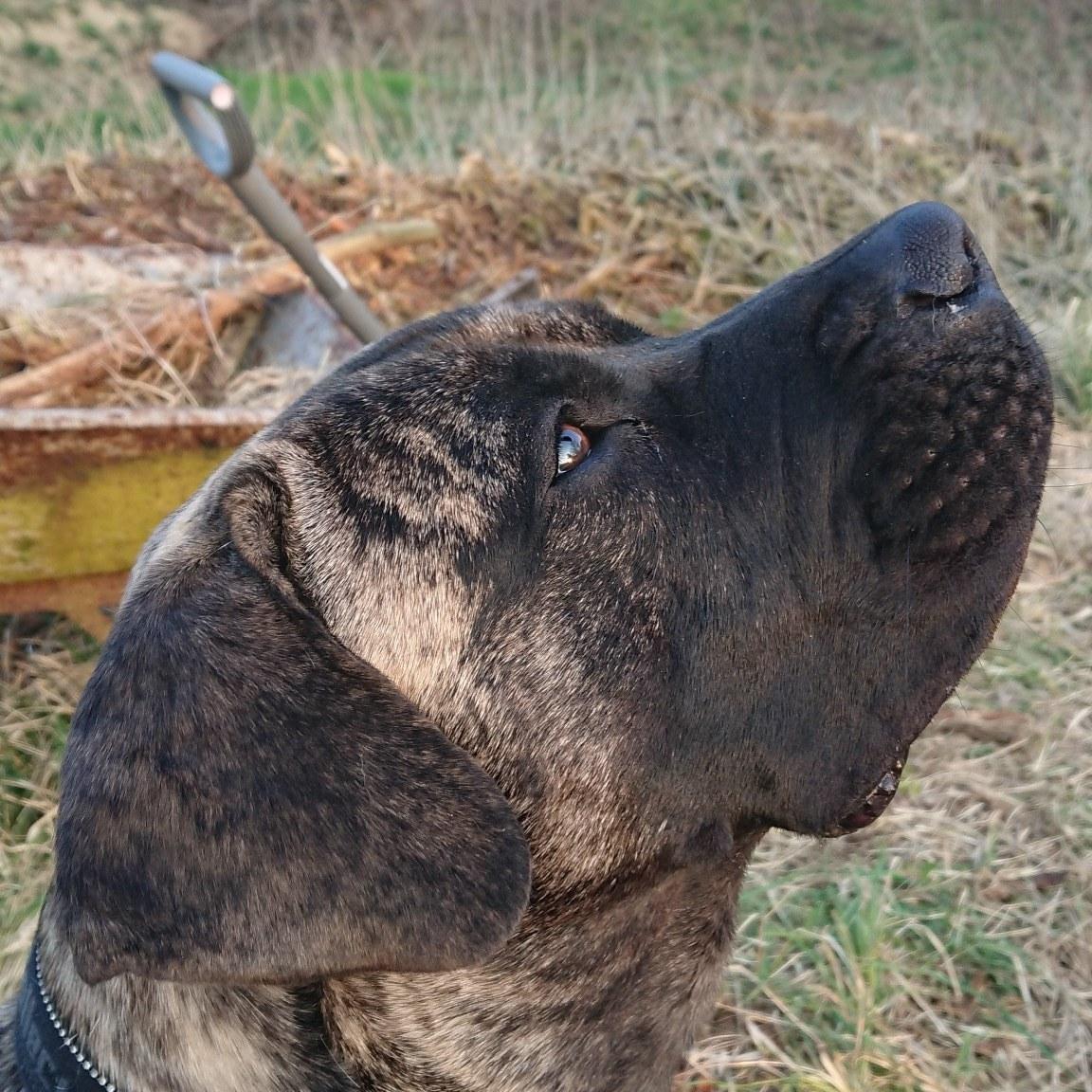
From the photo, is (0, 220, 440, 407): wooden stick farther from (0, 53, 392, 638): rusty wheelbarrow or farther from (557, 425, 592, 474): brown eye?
(557, 425, 592, 474): brown eye

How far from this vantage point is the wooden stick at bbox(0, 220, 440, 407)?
4480mm

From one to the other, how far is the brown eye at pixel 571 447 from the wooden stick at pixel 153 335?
9.77 ft

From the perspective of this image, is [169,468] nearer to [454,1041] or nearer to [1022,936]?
[454,1041]

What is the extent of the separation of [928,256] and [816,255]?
5.08 meters

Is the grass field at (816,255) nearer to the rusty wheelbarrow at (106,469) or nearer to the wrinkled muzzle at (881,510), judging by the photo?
the rusty wheelbarrow at (106,469)

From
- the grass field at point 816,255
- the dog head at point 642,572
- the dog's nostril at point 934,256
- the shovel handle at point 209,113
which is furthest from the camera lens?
the shovel handle at point 209,113

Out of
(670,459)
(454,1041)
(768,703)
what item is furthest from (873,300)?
(454,1041)

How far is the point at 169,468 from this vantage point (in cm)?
370

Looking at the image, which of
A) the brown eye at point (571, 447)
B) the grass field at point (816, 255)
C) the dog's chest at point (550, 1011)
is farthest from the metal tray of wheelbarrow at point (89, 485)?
the dog's chest at point (550, 1011)

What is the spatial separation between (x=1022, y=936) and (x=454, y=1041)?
1808mm

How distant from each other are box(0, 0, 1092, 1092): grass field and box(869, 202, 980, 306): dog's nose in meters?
1.73

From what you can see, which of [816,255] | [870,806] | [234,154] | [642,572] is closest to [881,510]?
[642,572]

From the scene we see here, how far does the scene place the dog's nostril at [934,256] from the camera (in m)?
1.99

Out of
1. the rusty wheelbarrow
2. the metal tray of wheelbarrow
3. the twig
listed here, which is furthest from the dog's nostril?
the twig
